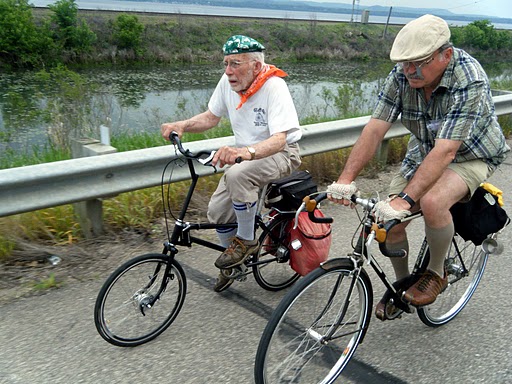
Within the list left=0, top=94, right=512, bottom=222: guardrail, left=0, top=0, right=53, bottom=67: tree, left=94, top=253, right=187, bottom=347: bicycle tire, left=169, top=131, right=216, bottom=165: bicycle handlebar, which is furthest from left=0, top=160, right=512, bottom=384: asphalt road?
left=0, top=0, right=53, bottom=67: tree

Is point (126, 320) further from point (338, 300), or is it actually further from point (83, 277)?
point (338, 300)

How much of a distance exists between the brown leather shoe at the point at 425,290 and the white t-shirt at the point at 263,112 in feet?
3.96

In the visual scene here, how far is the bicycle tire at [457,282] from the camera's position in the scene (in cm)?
346

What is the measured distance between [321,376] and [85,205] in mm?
2316

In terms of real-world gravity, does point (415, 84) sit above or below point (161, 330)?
above

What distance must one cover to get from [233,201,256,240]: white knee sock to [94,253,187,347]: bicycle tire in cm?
48

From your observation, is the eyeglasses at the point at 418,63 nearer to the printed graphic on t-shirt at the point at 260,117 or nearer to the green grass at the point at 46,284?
the printed graphic on t-shirt at the point at 260,117

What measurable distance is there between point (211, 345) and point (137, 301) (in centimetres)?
53

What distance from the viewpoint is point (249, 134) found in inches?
137

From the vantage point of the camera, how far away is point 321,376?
9.35 ft

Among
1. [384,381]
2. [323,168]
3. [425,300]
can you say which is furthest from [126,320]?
[323,168]

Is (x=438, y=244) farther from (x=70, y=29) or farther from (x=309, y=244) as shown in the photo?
(x=70, y=29)

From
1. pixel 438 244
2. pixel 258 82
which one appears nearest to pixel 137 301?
pixel 258 82

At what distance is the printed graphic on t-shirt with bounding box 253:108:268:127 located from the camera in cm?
338
